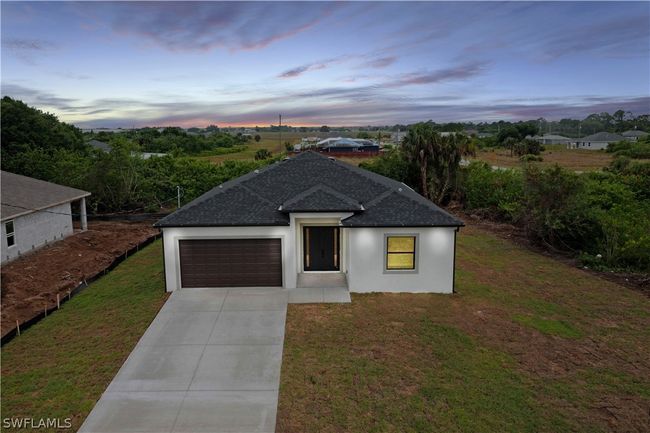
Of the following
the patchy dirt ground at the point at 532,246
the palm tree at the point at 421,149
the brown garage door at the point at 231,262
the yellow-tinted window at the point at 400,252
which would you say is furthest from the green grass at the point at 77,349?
the palm tree at the point at 421,149

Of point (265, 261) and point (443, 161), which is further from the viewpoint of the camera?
point (443, 161)

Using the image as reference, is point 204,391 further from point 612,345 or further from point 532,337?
point 612,345

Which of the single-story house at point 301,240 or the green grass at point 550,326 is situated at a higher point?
the single-story house at point 301,240

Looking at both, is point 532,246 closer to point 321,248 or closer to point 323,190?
point 321,248

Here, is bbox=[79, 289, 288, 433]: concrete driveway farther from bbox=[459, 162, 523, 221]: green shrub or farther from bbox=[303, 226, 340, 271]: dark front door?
bbox=[459, 162, 523, 221]: green shrub

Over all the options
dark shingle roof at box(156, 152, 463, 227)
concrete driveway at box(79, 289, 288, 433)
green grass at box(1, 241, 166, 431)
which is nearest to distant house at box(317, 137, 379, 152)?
dark shingle roof at box(156, 152, 463, 227)

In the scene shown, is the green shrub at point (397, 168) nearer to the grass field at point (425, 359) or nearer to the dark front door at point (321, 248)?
the grass field at point (425, 359)

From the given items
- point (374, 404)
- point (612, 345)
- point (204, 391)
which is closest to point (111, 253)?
point (204, 391)
